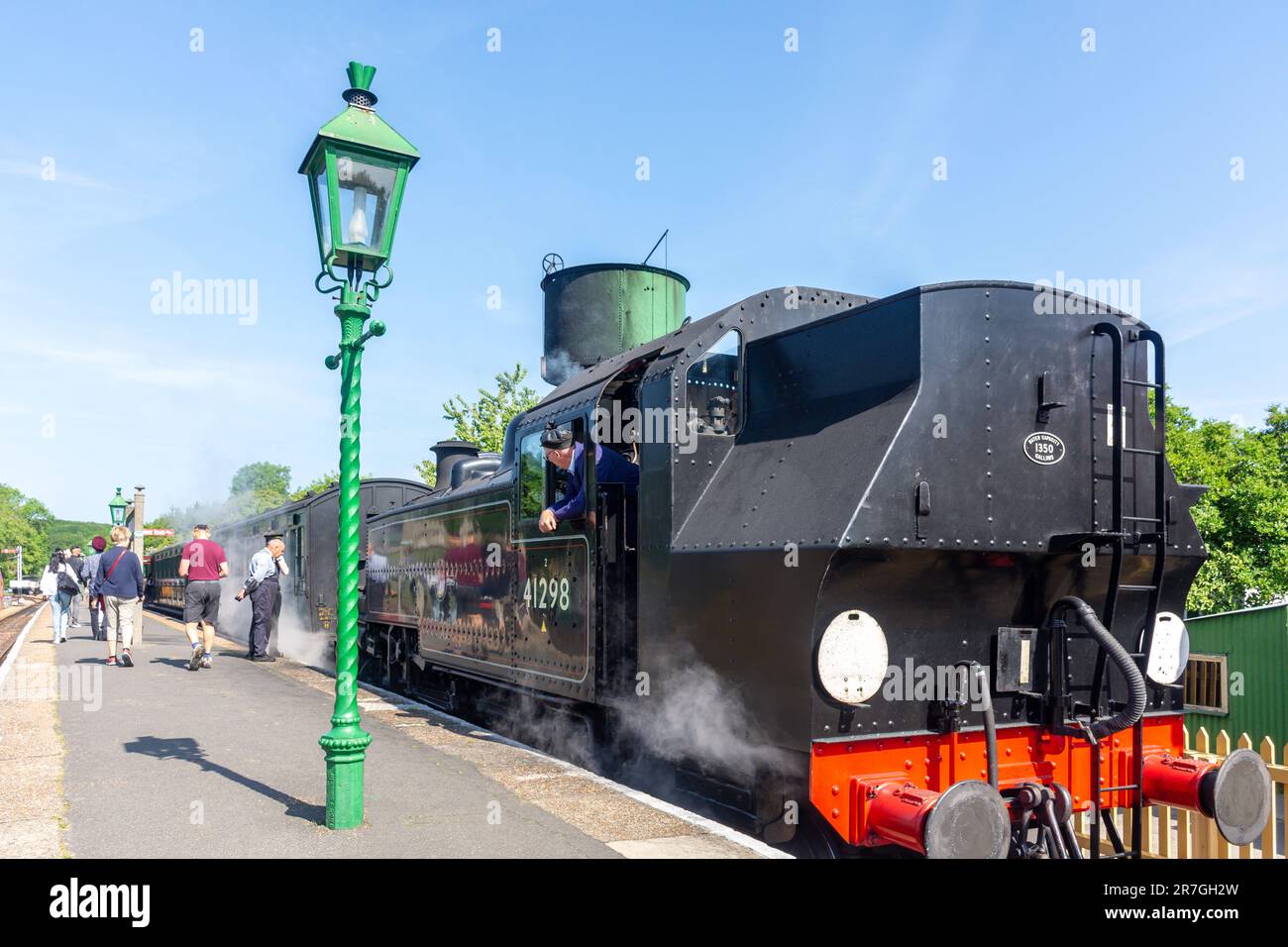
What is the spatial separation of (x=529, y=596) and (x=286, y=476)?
438ft

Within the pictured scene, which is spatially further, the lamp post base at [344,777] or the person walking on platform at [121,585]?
the person walking on platform at [121,585]

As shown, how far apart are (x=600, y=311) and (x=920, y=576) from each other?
866 centimetres

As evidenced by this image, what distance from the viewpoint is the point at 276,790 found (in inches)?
225

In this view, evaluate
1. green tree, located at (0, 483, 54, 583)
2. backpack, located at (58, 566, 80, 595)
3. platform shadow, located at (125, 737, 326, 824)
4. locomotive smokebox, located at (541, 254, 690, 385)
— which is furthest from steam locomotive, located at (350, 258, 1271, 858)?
green tree, located at (0, 483, 54, 583)

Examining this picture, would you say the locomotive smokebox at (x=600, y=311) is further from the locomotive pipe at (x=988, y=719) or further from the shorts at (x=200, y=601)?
the locomotive pipe at (x=988, y=719)

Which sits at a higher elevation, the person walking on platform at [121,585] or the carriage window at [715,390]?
the carriage window at [715,390]

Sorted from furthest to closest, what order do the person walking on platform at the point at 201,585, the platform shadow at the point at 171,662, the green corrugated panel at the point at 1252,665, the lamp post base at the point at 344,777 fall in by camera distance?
the platform shadow at the point at 171,662 < the green corrugated panel at the point at 1252,665 < the person walking on platform at the point at 201,585 < the lamp post base at the point at 344,777

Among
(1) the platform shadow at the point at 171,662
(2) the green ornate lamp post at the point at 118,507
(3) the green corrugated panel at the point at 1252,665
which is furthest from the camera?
(2) the green ornate lamp post at the point at 118,507

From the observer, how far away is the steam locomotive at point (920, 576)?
4.23 meters

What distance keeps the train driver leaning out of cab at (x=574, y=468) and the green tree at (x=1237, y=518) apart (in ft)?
68.9

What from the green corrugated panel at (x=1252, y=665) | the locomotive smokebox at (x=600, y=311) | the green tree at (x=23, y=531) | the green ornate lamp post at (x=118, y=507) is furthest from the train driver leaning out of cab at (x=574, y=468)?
the green tree at (x=23, y=531)

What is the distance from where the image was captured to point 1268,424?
1769 inches
